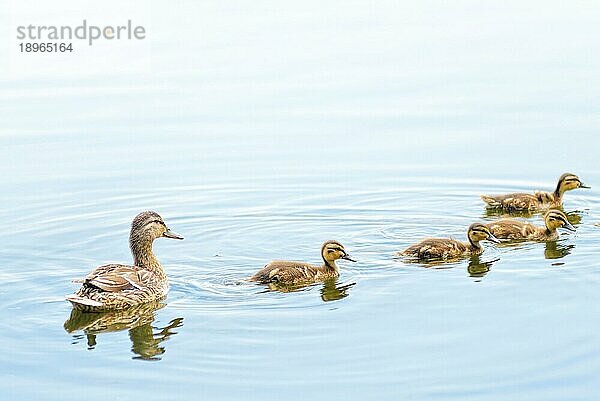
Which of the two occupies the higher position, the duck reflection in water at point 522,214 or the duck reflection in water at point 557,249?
the duck reflection in water at point 522,214

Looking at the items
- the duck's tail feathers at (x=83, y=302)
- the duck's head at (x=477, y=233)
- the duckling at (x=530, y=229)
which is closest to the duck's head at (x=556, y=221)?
the duckling at (x=530, y=229)

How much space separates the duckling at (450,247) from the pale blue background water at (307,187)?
0.14 m

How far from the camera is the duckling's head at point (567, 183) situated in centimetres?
1077

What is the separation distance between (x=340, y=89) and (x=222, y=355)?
782 cm

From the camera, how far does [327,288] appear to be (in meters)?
8.74

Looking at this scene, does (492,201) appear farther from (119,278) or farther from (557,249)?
(119,278)

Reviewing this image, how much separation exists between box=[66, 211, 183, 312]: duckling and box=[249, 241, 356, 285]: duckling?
68 cm

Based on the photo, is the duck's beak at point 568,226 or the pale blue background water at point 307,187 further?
the duck's beak at point 568,226

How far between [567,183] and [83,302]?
14.8 feet

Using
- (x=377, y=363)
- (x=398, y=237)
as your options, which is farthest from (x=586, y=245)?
(x=377, y=363)

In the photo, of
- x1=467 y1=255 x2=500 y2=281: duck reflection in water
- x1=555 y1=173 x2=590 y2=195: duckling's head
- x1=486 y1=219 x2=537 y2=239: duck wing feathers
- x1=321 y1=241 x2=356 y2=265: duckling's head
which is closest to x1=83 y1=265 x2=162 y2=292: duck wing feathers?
x1=321 y1=241 x2=356 y2=265: duckling's head

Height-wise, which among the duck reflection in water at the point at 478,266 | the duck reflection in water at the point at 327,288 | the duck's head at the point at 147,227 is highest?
the duck's head at the point at 147,227

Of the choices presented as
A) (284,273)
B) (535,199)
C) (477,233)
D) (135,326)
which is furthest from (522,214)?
(135,326)

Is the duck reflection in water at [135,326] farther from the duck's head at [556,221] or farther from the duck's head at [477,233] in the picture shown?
the duck's head at [556,221]
